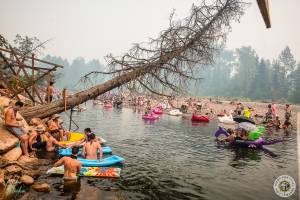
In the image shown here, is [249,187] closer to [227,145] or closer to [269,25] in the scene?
[227,145]

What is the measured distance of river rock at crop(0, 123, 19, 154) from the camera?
10.8m

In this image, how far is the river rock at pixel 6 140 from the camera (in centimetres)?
1085

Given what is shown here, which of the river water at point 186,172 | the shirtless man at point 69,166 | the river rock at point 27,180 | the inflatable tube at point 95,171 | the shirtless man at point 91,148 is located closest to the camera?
the river rock at point 27,180

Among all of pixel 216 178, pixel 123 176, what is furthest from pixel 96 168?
pixel 216 178

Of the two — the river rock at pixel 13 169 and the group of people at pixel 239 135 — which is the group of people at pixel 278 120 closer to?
the group of people at pixel 239 135

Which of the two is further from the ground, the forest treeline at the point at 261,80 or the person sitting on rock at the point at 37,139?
the forest treeline at the point at 261,80

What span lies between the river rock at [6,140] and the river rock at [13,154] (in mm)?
151

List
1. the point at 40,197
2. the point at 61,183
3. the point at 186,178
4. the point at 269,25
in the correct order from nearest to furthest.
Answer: the point at 269,25 → the point at 40,197 → the point at 61,183 → the point at 186,178

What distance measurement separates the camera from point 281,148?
65.2 ft

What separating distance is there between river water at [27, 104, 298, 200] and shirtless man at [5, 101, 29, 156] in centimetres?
300

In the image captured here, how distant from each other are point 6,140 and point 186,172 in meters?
7.74

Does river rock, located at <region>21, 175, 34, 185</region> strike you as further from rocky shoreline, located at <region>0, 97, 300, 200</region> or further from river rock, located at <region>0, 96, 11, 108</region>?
river rock, located at <region>0, 96, 11, 108</region>

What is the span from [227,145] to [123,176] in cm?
1042

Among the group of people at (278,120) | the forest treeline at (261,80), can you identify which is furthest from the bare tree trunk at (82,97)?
the forest treeline at (261,80)
